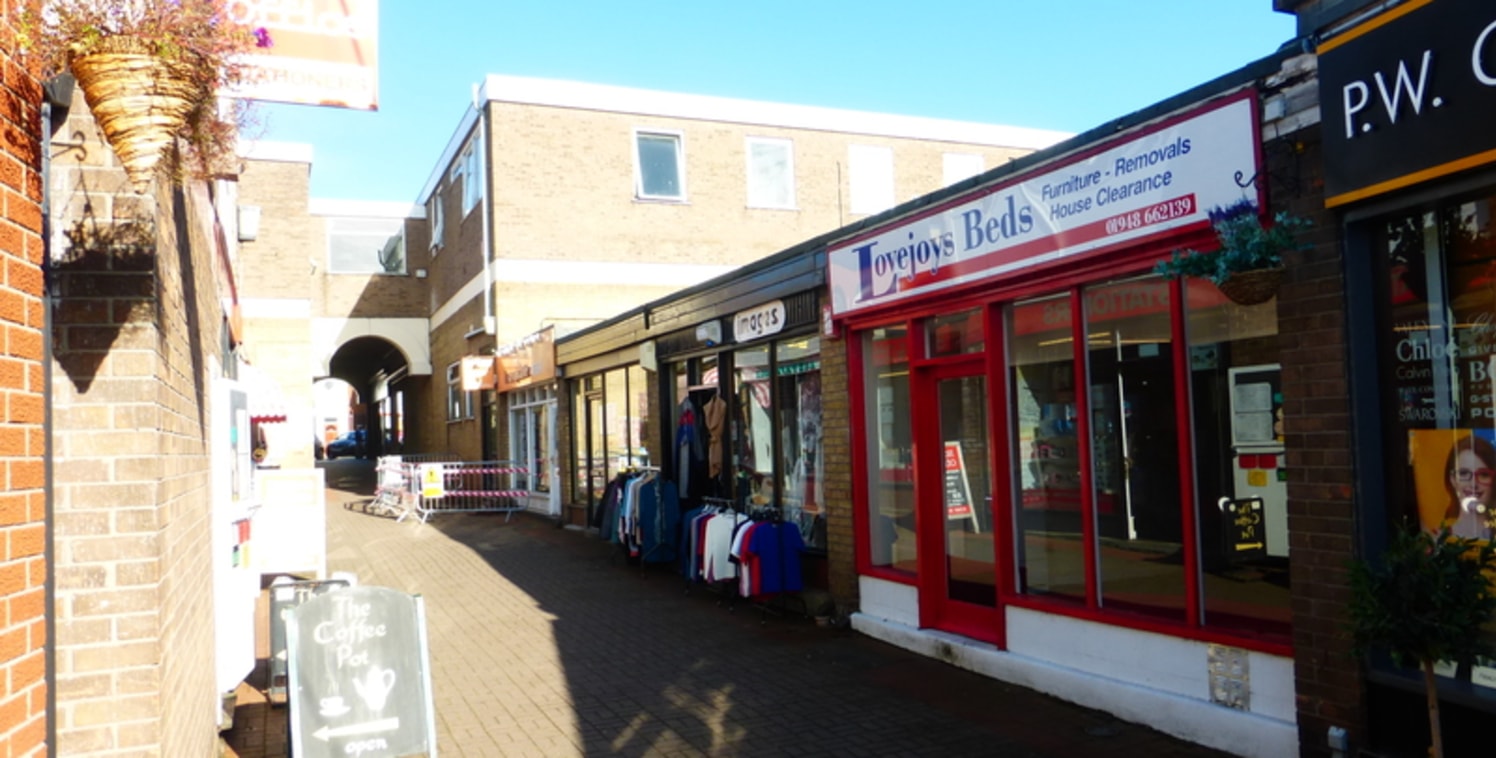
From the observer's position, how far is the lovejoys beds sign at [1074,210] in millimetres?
5770

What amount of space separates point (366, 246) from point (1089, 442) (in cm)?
2636

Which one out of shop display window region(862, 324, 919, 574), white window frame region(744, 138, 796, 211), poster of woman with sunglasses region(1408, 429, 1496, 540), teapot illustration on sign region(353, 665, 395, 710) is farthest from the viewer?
white window frame region(744, 138, 796, 211)

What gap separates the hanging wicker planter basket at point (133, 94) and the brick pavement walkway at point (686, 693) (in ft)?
14.4

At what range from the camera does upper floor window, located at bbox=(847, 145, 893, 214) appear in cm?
2484

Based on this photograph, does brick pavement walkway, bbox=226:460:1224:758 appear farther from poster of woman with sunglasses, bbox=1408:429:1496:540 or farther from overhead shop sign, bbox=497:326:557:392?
overhead shop sign, bbox=497:326:557:392

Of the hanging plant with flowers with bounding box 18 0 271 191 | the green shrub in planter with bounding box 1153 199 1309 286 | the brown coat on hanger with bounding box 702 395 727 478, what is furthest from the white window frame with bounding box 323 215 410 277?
the hanging plant with flowers with bounding box 18 0 271 191

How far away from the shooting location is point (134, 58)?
3.04 meters

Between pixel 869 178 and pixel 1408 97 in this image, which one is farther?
pixel 869 178

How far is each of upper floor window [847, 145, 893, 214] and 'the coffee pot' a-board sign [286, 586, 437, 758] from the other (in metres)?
20.5

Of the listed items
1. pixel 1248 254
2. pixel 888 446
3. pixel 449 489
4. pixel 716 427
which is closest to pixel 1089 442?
pixel 1248 254

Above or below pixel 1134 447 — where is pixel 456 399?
above

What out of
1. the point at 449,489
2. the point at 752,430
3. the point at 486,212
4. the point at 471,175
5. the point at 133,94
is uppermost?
the point at 471,175

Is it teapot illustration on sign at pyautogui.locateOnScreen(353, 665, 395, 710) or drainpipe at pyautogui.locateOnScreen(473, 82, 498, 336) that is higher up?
drainpipe at pyautogui.locateOnScreen(473, 82, 498, 336)

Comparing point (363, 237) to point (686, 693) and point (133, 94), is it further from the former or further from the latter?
point (133, 94)
